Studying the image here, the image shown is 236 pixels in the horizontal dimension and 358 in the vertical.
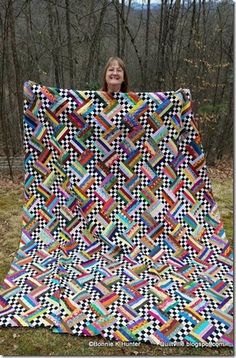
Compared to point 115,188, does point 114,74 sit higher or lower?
higher

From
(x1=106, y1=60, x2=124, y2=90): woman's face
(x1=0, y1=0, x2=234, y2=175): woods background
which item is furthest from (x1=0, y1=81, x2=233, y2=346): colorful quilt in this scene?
(x1=0, y1=0, x2=234, y2=175): woods background

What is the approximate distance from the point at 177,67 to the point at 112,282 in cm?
455

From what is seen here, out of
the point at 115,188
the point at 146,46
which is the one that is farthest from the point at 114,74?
the point at 146,46

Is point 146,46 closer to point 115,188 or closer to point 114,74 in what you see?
point 114,74

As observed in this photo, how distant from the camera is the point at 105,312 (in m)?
1.88

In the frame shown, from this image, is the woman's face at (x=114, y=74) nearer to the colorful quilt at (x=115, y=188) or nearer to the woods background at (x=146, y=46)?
the colorful quilt at (x=115, y=188)

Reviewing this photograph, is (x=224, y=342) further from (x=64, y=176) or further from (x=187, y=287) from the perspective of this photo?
(x=64, y=176)

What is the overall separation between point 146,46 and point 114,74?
3.89 m

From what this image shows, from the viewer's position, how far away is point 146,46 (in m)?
5.96

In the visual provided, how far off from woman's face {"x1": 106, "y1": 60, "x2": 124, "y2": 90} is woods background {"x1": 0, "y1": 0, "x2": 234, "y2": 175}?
3189 millimetres

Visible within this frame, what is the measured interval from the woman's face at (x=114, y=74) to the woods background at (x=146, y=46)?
3.19 m

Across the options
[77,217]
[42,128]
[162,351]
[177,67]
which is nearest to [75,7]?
[177,67]

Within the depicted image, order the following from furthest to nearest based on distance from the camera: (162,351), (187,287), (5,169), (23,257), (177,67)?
(177,67) < (5,169) < (23,257) < (187,287) < (162,351)

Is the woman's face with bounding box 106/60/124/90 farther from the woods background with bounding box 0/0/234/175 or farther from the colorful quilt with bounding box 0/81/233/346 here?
the woods background with bounding box 0/0/234/175
